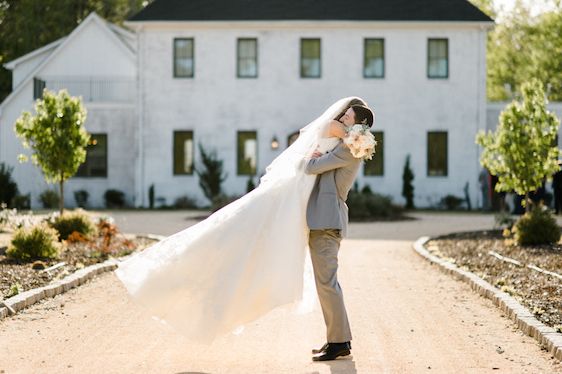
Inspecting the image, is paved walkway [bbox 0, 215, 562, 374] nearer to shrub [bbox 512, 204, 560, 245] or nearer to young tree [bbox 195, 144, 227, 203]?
shrub [bbox 512, 204, 560, 245]

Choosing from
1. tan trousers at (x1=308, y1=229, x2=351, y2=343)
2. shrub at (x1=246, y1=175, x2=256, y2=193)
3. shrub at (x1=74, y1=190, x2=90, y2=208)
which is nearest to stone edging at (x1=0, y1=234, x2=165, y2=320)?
tan trousers at (x1=308, y1=229, x2=351, y2=343)

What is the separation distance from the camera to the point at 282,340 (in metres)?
9.58

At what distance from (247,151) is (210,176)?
5.51ft

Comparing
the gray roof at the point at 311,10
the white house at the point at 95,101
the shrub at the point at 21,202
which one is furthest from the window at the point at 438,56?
the shrub at the point at 21,202

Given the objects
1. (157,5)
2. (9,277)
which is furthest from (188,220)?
(9,277)

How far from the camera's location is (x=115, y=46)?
145ft

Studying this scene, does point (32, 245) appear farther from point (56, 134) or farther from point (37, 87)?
point (37, 87)

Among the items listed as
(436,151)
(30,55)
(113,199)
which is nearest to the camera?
(436,151)

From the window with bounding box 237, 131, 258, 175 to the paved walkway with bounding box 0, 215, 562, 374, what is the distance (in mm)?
24806

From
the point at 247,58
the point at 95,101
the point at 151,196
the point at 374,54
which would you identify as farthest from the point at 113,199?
the point at 374,54

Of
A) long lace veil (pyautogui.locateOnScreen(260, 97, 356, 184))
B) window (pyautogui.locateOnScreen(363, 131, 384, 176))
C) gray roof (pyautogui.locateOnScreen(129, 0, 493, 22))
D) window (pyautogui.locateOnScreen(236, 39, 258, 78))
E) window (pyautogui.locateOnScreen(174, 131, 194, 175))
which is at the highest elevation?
gray roof (pyautogui.locateOnScreen(129, 0, 493, 22))

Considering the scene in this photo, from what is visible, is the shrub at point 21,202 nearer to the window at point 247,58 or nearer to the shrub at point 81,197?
the shrub at point 81,197

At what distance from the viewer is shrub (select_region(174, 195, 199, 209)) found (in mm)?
37938

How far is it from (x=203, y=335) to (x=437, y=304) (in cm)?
463
